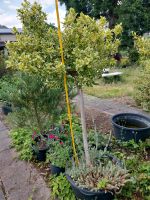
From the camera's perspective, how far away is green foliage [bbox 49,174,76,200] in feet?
8.36

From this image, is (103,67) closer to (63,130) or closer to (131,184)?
(131,184)

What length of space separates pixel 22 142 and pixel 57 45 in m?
2.21

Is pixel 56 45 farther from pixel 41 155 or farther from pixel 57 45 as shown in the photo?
pixel 41 155

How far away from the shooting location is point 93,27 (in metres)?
2.21

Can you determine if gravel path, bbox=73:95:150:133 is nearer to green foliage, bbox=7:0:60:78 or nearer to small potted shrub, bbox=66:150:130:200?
small potted shrub, bbox=66:150:130:200

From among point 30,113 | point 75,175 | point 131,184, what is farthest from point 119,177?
point 30,113

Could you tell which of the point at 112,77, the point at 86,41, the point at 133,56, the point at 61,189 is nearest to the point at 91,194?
the point at 61,189

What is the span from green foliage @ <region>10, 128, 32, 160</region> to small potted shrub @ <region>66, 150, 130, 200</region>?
1.09 m

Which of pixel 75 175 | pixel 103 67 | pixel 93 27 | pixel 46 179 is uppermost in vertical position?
pixel 93 27

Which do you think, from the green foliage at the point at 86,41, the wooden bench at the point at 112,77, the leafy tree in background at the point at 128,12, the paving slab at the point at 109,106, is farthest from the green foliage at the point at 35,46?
the leafy tree in background at the point at 128,12

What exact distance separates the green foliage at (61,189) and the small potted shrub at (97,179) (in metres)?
0.18

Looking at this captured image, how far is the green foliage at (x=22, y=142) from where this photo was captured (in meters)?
3.50

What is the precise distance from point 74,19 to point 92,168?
151 cm

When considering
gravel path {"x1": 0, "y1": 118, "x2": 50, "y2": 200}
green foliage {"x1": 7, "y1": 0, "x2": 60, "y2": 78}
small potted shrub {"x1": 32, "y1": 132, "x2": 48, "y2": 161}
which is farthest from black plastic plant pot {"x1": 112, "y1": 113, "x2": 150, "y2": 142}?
green foliage {"x1": 7, "y1": 0, "x2": 60, "y2": 78}
